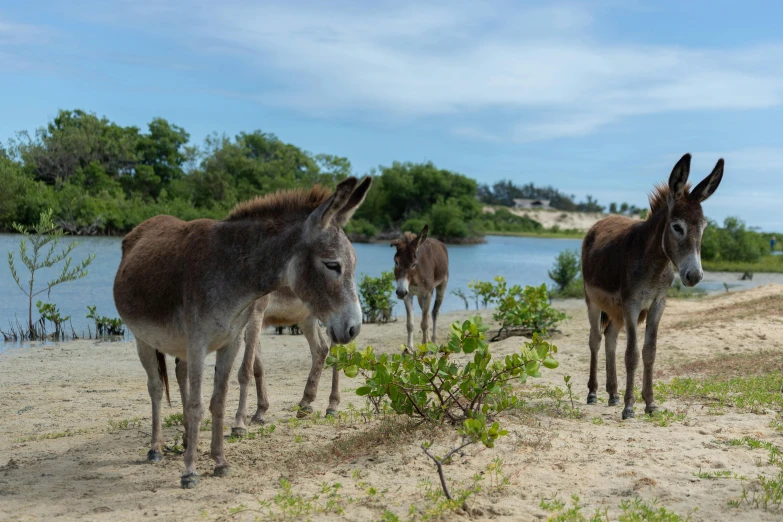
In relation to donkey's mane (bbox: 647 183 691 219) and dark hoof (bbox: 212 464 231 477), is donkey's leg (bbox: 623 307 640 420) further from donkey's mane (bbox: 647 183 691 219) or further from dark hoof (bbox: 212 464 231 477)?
dark hoof (bbox: 212 464 231 477)

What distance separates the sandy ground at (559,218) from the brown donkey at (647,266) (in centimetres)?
12699

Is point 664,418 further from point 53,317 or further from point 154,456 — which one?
point 53,317

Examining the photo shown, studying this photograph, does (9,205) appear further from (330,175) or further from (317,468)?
(317,468)

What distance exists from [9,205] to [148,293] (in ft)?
165

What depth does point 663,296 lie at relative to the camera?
25.1 feet

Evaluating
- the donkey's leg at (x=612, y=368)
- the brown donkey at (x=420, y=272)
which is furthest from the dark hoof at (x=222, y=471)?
the brown donkey at (x=420, y=272)

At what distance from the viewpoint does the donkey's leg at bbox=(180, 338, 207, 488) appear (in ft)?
16.6

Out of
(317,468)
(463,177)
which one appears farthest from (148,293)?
(463,177)

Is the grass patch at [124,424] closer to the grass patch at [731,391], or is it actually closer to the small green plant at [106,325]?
the grass patch at [731,391]

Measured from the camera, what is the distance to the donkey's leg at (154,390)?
5.99m

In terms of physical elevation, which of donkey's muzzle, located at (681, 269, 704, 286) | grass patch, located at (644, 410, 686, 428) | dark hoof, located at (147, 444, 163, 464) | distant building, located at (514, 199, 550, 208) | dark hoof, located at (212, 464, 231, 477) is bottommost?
dark hoof, located at (147, 444, 163, 464)

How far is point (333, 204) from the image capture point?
4.93m

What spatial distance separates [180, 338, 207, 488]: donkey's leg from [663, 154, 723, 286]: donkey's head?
4910 millimetres

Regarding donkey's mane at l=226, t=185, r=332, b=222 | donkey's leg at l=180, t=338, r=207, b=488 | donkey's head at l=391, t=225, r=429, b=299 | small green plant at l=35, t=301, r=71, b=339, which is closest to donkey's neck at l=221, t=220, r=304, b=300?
donkey's mane at l=226, t=185, r=332, b=222
